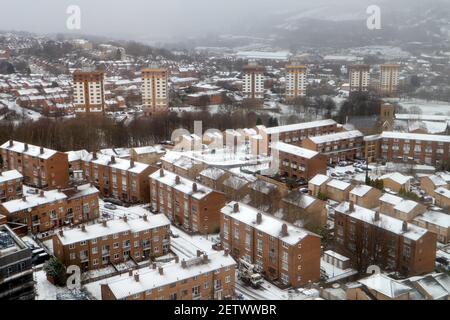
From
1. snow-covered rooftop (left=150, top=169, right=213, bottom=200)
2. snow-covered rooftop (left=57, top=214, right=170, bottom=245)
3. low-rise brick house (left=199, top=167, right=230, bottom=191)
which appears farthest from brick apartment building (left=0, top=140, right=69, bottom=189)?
snow-covered rooftop (left=57, top=214, right=170, bottom=245)

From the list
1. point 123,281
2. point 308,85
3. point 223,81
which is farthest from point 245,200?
point 223,81

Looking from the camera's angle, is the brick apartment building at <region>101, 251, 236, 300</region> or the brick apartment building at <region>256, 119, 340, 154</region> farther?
the brick apartment building at <region>256, 119, 340, 154</region>

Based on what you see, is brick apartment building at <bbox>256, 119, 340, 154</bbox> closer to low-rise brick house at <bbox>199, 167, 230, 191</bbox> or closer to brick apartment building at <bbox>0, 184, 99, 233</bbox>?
low-rise brick house at <bbox>199, 167, 230, 191</bbox>

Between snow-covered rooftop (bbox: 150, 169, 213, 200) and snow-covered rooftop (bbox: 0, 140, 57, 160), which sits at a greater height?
snow-covered rooftop (bbox: 0, 140, 57, 160)

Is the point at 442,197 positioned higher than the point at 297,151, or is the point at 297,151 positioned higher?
the point at 297,151

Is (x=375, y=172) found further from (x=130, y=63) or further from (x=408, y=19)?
(x=130, y=63)

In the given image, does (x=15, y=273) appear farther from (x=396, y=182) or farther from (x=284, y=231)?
(x=396, y=182)

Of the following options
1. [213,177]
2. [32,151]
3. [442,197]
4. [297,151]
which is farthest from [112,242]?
[442,197]
